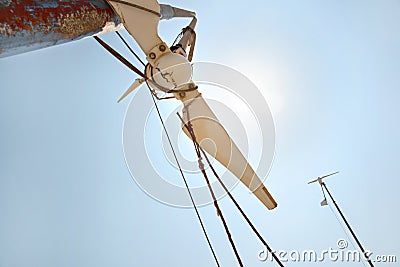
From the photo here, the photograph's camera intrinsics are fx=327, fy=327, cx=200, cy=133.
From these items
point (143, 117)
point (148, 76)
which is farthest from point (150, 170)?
point (148, 76)

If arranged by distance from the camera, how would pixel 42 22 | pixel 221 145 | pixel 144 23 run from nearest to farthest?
pixel 42 22 → pixel 144 23 → pixel 221 145

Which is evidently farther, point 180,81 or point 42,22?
point 180,81

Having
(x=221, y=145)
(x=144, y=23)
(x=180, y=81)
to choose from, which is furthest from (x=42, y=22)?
(x=221, y=145)

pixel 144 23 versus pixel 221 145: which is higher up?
pixel 144 23

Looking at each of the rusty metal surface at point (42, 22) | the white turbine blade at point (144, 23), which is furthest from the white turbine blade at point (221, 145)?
the rusty metal surface at point (42, 22)

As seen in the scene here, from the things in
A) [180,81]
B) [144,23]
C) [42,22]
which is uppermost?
[144,23]

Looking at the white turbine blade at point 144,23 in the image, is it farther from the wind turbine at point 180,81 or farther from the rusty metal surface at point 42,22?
the rusty metal surface at point 42,22

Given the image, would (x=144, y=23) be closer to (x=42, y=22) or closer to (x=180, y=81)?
(x=180, y=81)
